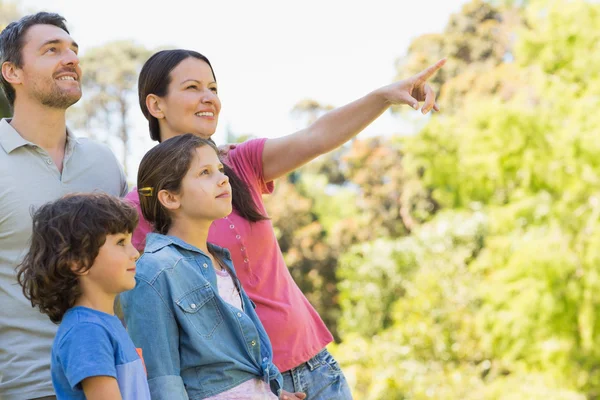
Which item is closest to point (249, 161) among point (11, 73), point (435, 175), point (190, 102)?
point (190, 102)

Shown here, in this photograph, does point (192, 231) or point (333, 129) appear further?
point (333, 129)

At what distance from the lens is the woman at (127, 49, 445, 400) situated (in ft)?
7.07

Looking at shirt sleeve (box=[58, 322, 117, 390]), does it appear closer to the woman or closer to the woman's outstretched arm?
the woman

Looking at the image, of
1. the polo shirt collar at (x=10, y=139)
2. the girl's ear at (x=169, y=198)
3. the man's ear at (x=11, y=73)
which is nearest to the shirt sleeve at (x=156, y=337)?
the girl's ear at (x=169, y=198)

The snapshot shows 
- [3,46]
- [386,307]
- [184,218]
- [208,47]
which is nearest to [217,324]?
[184,218]

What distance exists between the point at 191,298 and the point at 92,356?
13.0 inches

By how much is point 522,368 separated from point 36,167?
7642 mm

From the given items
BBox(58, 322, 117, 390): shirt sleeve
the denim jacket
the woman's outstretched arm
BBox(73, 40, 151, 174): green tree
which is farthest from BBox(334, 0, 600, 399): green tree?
BBox(73, 40, 151, 174): green tree

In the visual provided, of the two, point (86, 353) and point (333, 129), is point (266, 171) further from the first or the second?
point (86, 353)

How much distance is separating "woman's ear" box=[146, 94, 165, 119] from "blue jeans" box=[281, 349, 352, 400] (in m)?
0.82

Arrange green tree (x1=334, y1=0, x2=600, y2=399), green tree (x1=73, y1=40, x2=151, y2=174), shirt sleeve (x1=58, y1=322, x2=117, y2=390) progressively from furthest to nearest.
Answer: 1. green tree (x1=73, y1=40, x2=151, y2=174)
2. green tree (x1=334, y1=0, x2=600, y2=399)
3. shirt sleeve (x1=58, y1=322, x2=117, y2=390)

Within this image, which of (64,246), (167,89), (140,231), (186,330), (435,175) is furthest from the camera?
(435,175)

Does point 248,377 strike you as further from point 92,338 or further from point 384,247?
point 384,247

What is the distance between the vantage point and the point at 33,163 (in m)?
2.24
